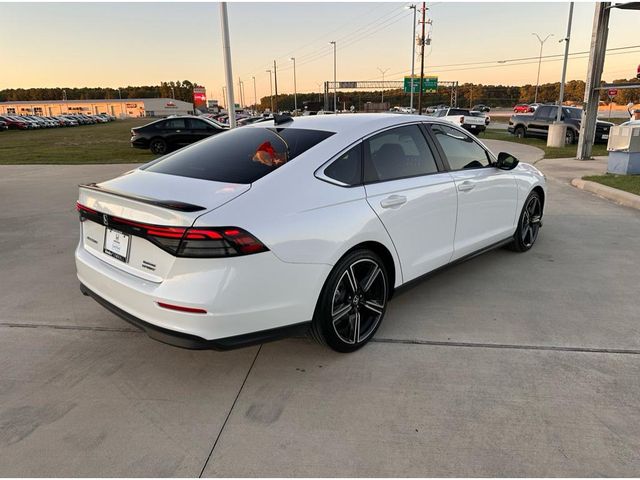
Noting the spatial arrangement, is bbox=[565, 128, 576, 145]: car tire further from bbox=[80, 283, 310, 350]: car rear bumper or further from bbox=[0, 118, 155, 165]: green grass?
bbox=[80, 283, 310, 350]: car rear bumper

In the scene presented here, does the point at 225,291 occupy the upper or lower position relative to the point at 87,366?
upper

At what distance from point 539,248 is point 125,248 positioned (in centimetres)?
464

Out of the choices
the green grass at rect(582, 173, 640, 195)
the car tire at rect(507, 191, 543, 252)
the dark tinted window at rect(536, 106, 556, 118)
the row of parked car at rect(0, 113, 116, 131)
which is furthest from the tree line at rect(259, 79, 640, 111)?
the car tire at rect(507, 191, 543, 252)

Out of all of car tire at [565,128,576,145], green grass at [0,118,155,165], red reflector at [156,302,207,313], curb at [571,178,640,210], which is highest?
red reflector at [156,302,207,313]

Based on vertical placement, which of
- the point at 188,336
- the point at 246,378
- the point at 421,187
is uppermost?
the point at 421,187

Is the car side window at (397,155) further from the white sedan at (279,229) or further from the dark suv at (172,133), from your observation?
the dark suv at (172,133)

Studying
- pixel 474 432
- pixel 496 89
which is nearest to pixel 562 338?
pixel 474 432

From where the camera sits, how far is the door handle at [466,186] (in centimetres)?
402

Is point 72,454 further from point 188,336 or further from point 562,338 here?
point 562,338

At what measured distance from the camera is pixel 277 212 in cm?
262

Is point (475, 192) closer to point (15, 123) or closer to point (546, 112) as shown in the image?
point (546, 112)

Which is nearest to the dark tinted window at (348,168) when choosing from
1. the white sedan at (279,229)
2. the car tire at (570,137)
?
the white sedan at (279,229)

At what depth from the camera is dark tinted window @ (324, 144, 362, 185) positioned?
3.06 meters

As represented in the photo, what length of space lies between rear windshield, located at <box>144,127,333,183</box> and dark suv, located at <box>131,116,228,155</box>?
14.9m
